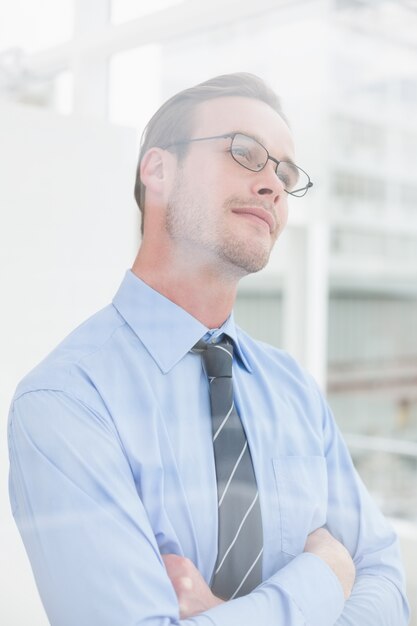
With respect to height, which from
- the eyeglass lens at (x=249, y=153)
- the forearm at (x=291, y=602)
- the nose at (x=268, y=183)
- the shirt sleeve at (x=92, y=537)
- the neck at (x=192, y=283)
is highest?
the eyeglass lens at (x=249, y=153)

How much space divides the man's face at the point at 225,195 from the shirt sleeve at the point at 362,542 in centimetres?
29

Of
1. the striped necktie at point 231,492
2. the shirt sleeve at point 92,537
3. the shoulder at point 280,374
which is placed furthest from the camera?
the shoulder at point 280,374

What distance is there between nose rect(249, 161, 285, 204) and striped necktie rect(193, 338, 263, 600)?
0.21 meters

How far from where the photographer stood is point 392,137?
19.0 metres

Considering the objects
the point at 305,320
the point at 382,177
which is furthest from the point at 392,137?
the point at 305,320

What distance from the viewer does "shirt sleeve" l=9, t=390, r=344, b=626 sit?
0.77m

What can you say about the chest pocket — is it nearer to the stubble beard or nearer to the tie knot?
the tie knot

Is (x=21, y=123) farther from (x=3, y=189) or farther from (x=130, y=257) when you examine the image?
(x=130, y=257)

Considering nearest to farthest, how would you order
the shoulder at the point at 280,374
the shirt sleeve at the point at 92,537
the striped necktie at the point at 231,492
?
the shirt sleeve at the point at 92,537
the striped necktie at the point at 231,492
the shoulder at the point at 280,374

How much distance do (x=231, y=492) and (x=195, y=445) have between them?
74 mm

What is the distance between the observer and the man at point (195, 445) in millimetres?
789

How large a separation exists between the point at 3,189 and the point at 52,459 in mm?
481

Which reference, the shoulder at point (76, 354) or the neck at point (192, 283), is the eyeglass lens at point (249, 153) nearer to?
the neck at point (192, 283)

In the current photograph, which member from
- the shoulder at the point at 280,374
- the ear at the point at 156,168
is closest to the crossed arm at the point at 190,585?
the shoulder at the point at 280,374
